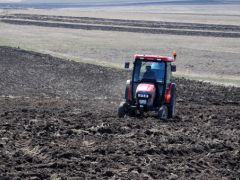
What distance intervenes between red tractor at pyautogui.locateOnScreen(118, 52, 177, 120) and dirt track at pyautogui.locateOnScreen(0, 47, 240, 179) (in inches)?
13.8

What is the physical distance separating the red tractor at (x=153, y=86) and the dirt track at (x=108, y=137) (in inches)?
13.8

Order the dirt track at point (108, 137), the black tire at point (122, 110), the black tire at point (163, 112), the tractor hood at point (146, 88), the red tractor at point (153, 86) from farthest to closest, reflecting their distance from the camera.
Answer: the black tire at point (122, 110), the red tractor at point (153, 86), the black tire at point (163, 112), the tractor hood at point (146, 88), the dirt track at point (108, 137)

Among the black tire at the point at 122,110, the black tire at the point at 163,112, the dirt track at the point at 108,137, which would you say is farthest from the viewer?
the black tire at the point at 122,110

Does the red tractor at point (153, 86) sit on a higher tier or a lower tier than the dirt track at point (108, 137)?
higher

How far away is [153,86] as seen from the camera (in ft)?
54.9

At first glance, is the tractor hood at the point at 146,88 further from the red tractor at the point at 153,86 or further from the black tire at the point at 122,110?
the black tire at the point at 122,110

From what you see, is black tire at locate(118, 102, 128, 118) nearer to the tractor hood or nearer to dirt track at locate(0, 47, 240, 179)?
dirt track at locate(0, 47, 240, 179)

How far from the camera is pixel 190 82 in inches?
1070

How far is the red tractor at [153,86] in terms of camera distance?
16.8 m

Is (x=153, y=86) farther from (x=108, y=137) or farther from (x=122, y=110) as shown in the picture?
(x=108, y=137)

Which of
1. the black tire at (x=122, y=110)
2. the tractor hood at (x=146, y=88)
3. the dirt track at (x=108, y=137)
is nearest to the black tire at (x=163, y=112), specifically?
the dirt track at (x=108, y=137)

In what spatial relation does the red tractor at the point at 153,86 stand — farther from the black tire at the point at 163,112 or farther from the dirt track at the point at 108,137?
the dirt track at the point at 108,137

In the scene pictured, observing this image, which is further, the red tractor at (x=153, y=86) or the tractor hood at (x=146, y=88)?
the red tractor at (x=153, y=86)

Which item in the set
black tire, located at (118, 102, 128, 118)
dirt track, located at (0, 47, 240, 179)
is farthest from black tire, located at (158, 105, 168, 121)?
black tire, located at (118, 102, 128, 118)
